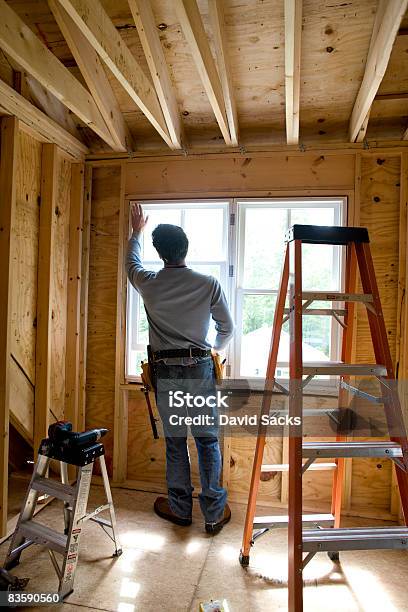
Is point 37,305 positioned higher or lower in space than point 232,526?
higher

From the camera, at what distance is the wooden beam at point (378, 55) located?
4.96 ft

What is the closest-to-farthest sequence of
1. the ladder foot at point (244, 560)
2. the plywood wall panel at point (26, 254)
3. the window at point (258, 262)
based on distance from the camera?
the ladder foot at point (244, 560)
the plywood wall panel at point (26, 254)
the window at point (258, 262)

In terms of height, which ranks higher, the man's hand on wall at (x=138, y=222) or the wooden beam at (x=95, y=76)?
the wooden beam at (x=95, y=76)

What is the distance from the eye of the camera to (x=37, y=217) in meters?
2.32

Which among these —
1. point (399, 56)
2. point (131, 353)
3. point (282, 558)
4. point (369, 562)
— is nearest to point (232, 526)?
point (282, 558)

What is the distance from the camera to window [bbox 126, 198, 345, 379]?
2.43m

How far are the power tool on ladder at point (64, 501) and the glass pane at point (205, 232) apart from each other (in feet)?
4.46

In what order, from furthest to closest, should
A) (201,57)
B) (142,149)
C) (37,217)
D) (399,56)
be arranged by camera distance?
(142,149) → (37,217) → (399,56) → (201,57)

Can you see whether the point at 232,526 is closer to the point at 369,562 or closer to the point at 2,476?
the point at 369,562

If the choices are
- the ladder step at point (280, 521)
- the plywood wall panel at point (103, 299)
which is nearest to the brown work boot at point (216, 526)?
the ladder step at point (280, 521)

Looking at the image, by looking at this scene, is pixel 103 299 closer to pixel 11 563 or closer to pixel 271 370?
pixel 271 370

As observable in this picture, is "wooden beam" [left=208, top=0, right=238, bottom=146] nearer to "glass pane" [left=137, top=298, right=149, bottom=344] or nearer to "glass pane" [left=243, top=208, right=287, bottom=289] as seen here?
"glass pane" [left=243, top=208, right=287, bottom=289]

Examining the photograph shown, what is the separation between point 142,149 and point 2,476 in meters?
2.24

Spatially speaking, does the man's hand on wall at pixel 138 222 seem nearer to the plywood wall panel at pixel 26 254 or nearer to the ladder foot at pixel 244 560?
the plywood wall panel at pixel 26 254
